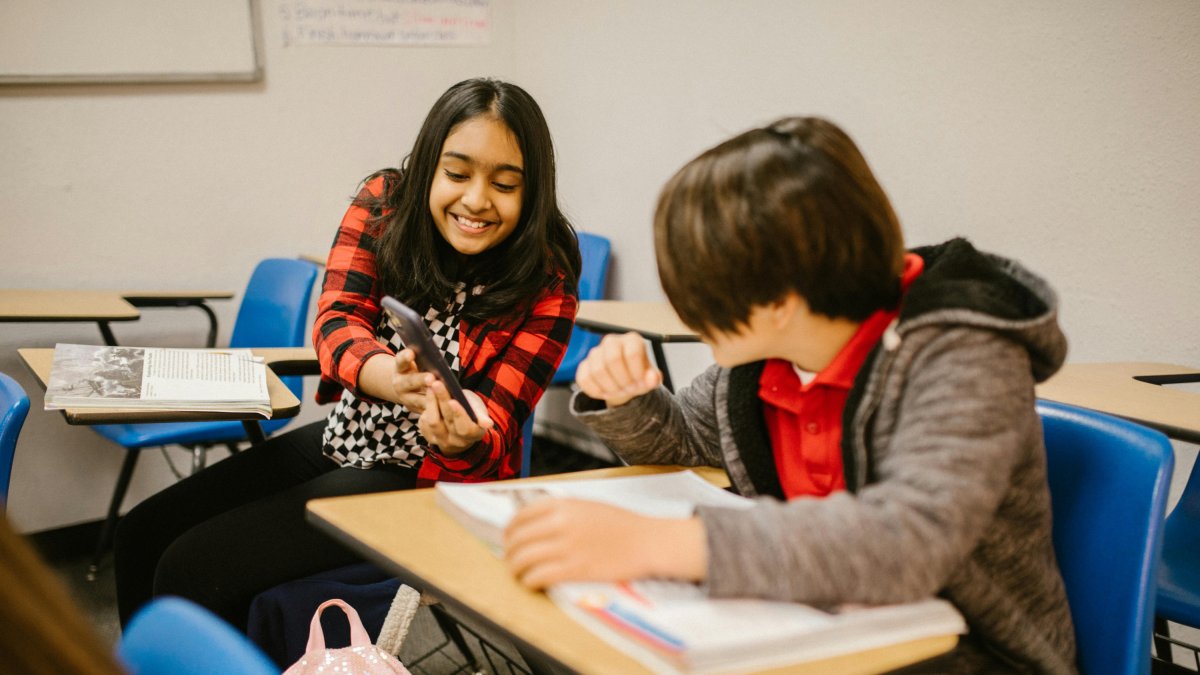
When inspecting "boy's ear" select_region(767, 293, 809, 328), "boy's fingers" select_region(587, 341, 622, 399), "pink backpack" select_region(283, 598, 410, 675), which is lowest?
"pink backpack" select_region(283, 598, 410, 675)

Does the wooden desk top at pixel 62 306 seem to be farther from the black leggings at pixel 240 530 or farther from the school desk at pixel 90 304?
the black leggings at pixel 240 530

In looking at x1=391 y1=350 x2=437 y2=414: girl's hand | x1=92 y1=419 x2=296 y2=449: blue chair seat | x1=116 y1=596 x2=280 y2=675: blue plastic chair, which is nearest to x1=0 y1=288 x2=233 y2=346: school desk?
x1=92 y1=419 x2=296 y2=449: blue chair seat

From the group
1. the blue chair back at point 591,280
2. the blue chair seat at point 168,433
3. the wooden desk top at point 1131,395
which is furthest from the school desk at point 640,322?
the blue chair seat at point 168,433

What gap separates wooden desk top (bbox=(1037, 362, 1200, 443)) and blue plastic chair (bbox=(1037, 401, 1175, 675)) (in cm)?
49

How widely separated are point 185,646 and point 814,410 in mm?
613

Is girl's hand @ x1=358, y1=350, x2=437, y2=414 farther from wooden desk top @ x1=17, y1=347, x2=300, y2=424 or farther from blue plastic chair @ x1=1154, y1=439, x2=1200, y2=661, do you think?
blue plastic chair @ x1=1154, y1=439, x2=1200, y2=661

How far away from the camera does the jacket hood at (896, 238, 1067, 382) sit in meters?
0.73

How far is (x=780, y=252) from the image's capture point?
76cm

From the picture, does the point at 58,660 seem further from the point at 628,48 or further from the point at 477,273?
the point at 628,48

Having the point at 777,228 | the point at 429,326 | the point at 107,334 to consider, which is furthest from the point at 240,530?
the point at 107,334

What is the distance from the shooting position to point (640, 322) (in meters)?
2.27

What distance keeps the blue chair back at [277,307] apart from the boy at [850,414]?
69.1 inches

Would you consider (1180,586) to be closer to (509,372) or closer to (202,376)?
(509,372)

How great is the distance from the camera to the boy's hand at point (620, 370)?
0.97m
